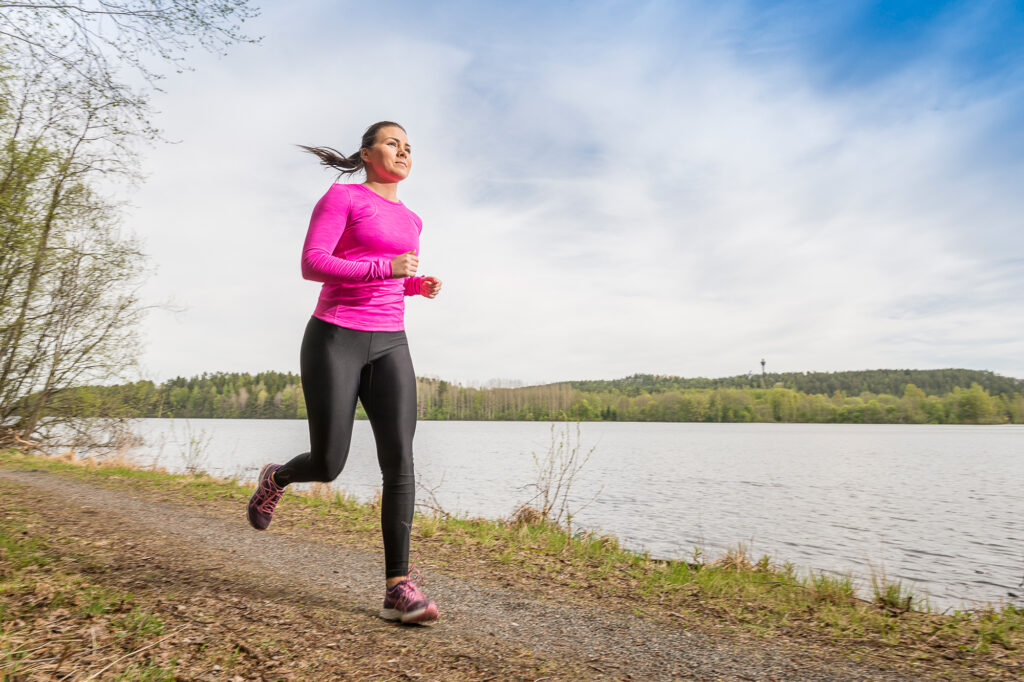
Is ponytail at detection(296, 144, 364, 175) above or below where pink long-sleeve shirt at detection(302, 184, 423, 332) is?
above

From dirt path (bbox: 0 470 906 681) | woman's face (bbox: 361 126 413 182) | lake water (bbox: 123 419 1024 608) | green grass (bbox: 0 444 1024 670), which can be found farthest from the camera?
lake water (bbox: 123 419 1024 608)

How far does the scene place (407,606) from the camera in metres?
3.07

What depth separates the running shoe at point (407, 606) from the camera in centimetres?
306

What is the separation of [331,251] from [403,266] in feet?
1.25

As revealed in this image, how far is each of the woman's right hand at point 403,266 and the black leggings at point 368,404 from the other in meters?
0.36

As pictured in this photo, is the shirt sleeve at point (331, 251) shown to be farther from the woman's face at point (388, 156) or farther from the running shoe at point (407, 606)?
the running shoe at point (407, 606)

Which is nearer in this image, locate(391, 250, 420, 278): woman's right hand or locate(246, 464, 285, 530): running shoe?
locate(391, 250, 420, 278): woman's right hand

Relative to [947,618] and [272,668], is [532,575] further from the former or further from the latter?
[947,618]

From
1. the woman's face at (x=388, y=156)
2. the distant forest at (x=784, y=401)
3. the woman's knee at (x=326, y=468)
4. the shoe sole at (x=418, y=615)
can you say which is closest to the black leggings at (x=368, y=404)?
the woman's knee at (x=326, y=468)

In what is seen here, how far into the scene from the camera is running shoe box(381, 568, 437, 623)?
10.1ft

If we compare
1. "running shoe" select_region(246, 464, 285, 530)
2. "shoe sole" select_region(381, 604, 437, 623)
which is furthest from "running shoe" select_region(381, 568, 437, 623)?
"running shoe" select_region(246, 464, 285, 530)

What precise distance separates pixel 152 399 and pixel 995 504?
80.6ft

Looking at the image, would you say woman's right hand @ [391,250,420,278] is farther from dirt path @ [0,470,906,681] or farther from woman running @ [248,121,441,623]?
dirt path @ [0,470,906,681]

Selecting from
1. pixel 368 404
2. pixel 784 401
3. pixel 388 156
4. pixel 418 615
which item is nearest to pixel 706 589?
pixel 418 615
